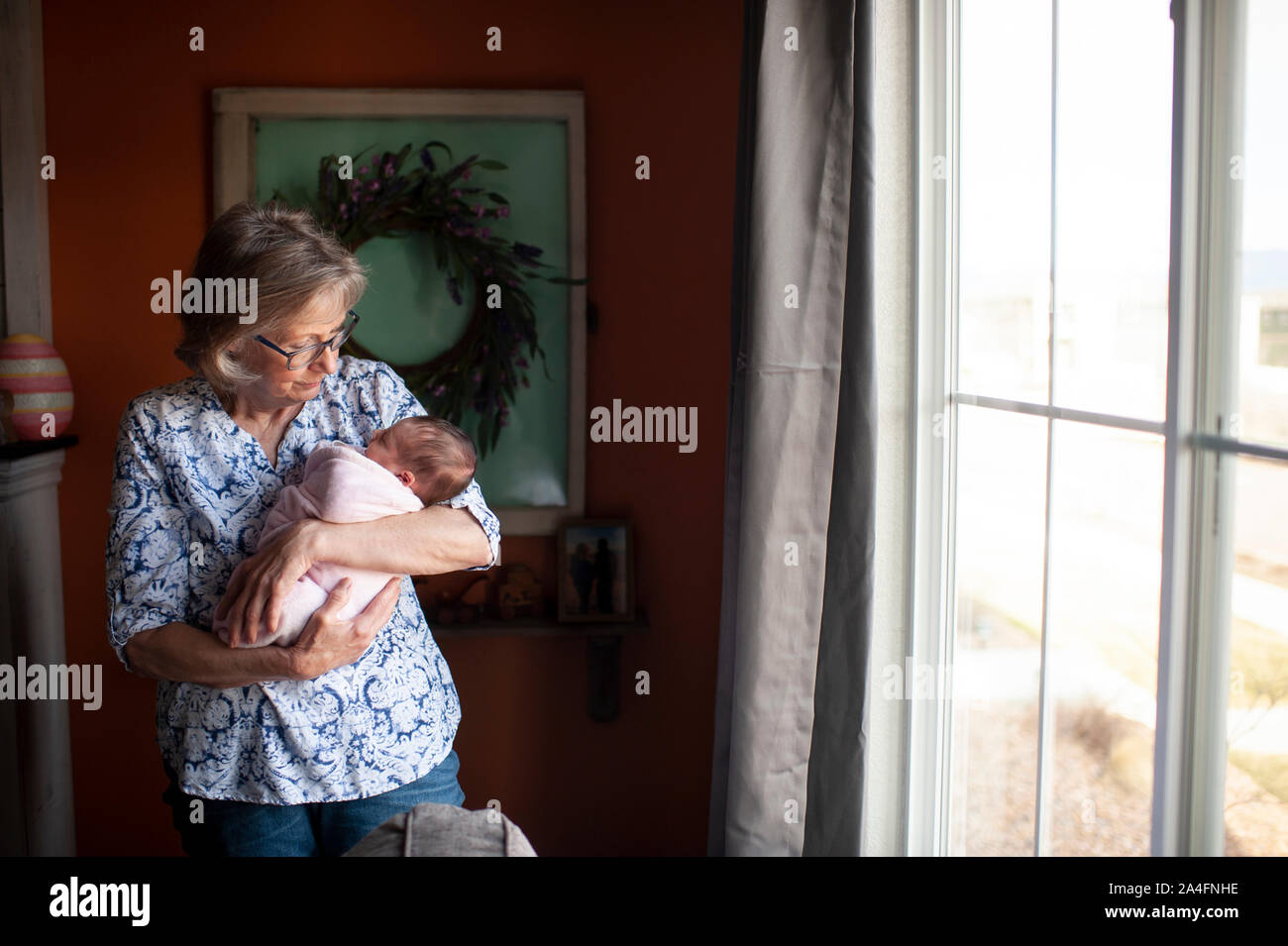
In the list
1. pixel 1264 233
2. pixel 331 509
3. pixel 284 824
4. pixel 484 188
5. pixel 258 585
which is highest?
pixel 484 188

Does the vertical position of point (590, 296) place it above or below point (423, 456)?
above

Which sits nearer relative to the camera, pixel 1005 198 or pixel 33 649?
pixel 1005 198

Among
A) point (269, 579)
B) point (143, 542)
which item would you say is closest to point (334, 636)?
point (269, 579)

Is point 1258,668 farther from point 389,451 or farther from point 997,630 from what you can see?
point 389,451

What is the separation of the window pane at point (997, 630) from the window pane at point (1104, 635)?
0.06 metres

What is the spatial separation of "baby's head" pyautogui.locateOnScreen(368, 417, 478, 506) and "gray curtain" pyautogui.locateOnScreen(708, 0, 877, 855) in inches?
20.8

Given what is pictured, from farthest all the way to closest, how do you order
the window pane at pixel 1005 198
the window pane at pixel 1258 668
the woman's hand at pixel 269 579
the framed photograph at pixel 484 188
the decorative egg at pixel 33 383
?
1. the framed photograph at pixel 484 188
2. the decorative egg at pixel 33 383
3. the window pane at pixel 1005 198
4. the woman's hand at pixel 269 579
5. the window pane at pixel 1258 668

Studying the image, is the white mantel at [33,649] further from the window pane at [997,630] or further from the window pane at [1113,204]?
the window pane at [1113,204]

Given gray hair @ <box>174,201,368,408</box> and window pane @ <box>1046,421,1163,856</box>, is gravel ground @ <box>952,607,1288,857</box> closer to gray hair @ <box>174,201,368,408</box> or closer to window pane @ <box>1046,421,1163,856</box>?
window pane @ <box>1046,421,1163,856</box>

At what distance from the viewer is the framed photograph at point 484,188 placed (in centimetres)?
237

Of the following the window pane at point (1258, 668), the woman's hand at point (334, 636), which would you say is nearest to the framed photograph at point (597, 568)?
the woman's hand at point (334, 636)

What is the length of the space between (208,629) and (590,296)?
4.48 feet

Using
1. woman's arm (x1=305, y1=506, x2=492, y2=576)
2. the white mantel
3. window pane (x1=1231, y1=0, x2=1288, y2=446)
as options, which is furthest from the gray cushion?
the white mantel

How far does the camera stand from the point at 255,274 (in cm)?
143
